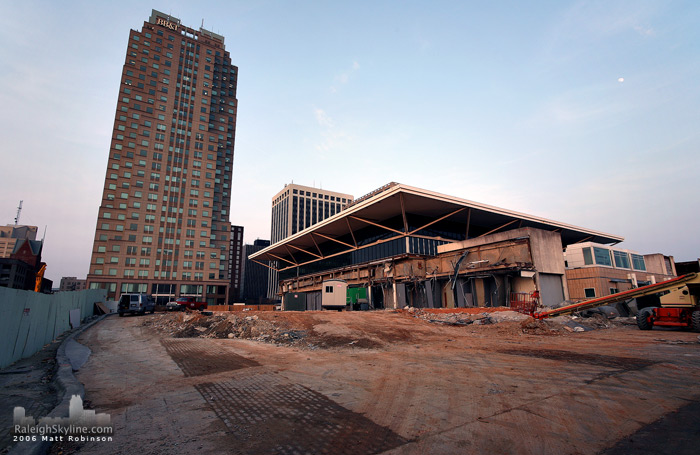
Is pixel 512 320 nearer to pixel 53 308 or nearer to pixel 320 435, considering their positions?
pixel 320 435

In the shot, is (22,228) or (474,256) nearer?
(474,256)

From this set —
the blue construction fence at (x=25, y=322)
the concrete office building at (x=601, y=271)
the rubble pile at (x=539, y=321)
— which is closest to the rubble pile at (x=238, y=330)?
the blue construction fence at (x=25, y=322)

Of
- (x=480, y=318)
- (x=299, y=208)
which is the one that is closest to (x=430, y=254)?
(x=480, y=318)

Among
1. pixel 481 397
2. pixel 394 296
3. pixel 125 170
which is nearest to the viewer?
pixel 481 397

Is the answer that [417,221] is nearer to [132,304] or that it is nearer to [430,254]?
[430,254]

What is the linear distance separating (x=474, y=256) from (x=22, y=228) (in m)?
244

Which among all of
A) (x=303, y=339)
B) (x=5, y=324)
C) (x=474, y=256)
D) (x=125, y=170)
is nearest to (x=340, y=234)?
(x=474, y=256)

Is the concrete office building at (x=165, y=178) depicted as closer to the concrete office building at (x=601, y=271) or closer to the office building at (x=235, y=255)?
the office building at (x=235, y=255)

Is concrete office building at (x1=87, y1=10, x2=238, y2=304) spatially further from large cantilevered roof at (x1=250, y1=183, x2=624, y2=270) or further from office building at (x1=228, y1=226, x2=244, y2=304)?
office building at (x1=228, y1=226, x2=244, y2=304)

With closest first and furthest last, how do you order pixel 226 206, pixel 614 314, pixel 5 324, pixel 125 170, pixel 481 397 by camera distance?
1. pixel 481 397
2. pixel 5 324
3. pixel 614 314
4. pixel 125 170
5. pixel 226 206

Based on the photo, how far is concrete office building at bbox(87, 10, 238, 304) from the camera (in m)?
84.6

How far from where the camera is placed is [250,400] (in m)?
6.36

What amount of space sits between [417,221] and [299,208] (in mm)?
132893

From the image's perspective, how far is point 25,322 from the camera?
11.0 meters
